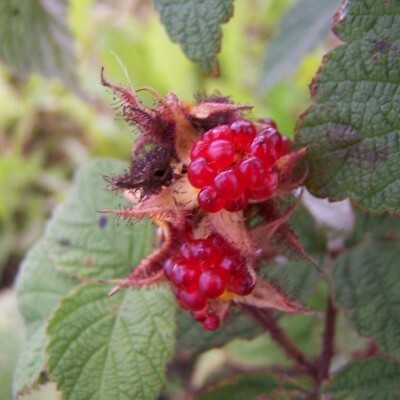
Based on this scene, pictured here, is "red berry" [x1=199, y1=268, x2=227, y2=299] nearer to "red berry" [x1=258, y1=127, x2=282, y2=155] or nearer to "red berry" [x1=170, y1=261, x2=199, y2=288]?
"red berry" [x1=170, y1=261, x2=199, y2=288]

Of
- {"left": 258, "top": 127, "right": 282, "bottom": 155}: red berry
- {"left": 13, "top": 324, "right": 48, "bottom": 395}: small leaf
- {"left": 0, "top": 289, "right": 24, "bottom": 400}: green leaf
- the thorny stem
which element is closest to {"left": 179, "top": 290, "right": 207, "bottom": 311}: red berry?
the thorny stem

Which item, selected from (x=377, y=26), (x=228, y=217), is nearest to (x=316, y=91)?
(x=377, y=26)

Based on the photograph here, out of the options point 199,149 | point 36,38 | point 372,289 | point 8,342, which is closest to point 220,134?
point 199,149

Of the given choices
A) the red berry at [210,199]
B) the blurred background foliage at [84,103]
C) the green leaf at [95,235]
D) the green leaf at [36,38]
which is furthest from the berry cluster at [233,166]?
the blurred background foliage at [84,103]

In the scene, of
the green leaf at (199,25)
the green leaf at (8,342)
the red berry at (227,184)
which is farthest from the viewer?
the green leaf at (8,342)

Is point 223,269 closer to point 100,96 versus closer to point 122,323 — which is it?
point 122,323

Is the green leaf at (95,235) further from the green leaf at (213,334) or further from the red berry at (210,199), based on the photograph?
the red berry at (210,199)
